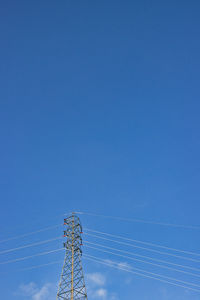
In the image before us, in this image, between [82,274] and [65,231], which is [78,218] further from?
[82,274]

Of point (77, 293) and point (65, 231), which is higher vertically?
point (65, 231)

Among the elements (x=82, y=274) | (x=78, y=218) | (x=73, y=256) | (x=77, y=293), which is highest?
(x=78, y=218)

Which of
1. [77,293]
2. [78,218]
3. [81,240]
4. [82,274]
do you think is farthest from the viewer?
[78,218]

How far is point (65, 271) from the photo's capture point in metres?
23.1

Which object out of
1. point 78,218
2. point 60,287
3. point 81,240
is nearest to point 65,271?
point 60,287

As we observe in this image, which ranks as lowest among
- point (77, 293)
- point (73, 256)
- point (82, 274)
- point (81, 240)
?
point (77, 293)

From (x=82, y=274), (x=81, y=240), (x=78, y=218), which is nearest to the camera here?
(x=82, y=274)

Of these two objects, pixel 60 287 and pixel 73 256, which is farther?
pixel 73 256

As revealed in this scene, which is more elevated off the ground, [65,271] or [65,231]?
[65,231]

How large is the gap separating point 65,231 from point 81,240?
222cm

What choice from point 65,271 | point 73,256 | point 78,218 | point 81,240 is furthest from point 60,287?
point 78,218

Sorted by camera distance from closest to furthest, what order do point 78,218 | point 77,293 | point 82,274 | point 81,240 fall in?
point 77,293 < point 82,274 < point 81,240 < point 78,218

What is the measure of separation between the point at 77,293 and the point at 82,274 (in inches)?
70.6

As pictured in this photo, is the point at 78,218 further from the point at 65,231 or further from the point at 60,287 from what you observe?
the point at 60,287
